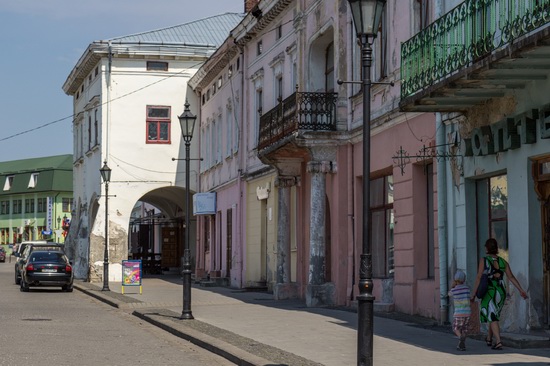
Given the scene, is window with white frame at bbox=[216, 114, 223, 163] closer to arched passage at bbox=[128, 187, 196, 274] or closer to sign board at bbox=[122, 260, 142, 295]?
sign board at bbox=[122, 260, 142, 295]

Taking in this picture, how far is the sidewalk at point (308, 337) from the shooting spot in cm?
1313

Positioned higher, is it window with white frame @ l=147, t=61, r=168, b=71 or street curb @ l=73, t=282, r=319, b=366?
window with white frame @ l=147, t=61, r=168, b=71

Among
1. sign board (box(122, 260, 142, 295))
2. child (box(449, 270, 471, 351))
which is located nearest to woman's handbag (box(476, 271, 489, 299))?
child (box(449, 270, 471, 351))

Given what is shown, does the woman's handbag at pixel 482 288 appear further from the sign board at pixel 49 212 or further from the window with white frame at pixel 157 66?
the sign board at pixel 49 212

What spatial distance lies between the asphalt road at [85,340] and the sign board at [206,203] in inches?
602

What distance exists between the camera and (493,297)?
555 inches

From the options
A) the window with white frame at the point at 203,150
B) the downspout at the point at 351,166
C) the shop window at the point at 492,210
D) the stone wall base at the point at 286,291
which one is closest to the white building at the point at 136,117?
the window with white frame at the point at 203,150

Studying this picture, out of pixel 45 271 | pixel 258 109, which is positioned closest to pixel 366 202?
pixel 258 109

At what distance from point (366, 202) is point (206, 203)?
31.8 m

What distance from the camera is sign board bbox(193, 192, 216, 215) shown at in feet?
139

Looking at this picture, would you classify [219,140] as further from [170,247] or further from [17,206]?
[17,206]

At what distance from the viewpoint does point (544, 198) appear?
1532 cm

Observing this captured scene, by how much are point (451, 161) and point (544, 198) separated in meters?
3.35

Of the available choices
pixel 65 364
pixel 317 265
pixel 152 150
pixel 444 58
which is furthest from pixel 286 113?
pixel 152 150
